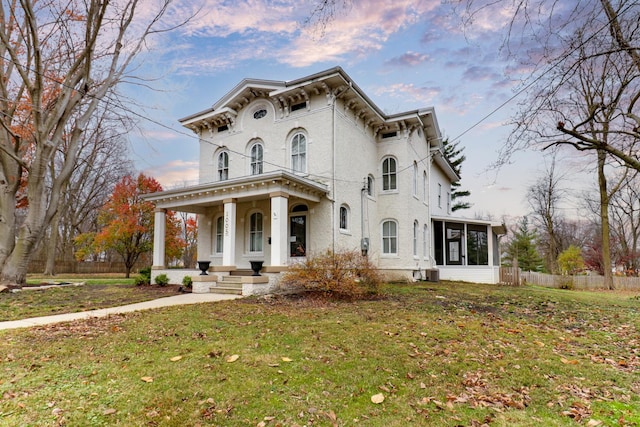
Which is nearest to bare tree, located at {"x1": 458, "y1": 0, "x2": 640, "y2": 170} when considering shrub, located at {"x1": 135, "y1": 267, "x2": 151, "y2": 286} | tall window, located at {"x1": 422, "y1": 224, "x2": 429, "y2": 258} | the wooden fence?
tall window, located at {"x1": 422, "y1": 224, "x2": 429, "y2": 258}

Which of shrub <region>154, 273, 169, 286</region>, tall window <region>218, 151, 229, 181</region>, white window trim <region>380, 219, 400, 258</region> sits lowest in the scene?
shrub <region>154, 273, 169, 286</region>

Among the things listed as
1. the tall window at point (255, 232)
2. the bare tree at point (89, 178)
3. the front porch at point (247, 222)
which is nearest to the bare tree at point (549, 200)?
the front porch at point (247, 222)

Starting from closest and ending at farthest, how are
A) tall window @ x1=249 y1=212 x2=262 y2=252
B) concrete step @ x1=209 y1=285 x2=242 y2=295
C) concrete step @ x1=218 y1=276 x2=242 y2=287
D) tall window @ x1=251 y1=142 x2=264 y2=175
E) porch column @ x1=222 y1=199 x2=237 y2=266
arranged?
1. concrete step @ x1=209 y1=285 x2=242 y2=295
2. concrete step @ x1=218 y1=276 x2=242 y2=287
3. porch column @ x1=222 y1=199 x2=237 y2=266
4. tall window @ x1=249 y1=212 x2=262 y2=252
5. tall window @ x1=251 y1=142 x2=264 y2=175

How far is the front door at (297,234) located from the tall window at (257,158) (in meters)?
2.89

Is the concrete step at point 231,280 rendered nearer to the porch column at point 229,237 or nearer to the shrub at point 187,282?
the porch column at point 229,237

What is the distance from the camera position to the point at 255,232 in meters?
15.1

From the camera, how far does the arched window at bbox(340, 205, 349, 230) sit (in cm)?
1447

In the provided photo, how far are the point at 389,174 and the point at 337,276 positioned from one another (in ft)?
28.7

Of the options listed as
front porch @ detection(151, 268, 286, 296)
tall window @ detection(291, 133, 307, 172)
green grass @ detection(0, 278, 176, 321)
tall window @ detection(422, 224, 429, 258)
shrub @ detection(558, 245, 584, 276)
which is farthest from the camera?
shrub @ detection(558, 245, 584, 276)

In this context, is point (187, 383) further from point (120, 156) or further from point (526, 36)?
point (120, 156)

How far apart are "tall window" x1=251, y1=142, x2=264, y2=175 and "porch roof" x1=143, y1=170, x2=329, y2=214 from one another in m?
2.73

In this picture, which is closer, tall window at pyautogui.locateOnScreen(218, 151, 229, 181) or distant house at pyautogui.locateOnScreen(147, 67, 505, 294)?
distant house at pyautogui.locateOnScreen(147, 67, 505, 294)

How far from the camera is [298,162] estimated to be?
14.8 metres

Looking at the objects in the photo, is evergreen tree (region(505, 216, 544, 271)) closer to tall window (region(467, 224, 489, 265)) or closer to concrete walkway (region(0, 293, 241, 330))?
tall window (region(467, 224, 489, 265))
